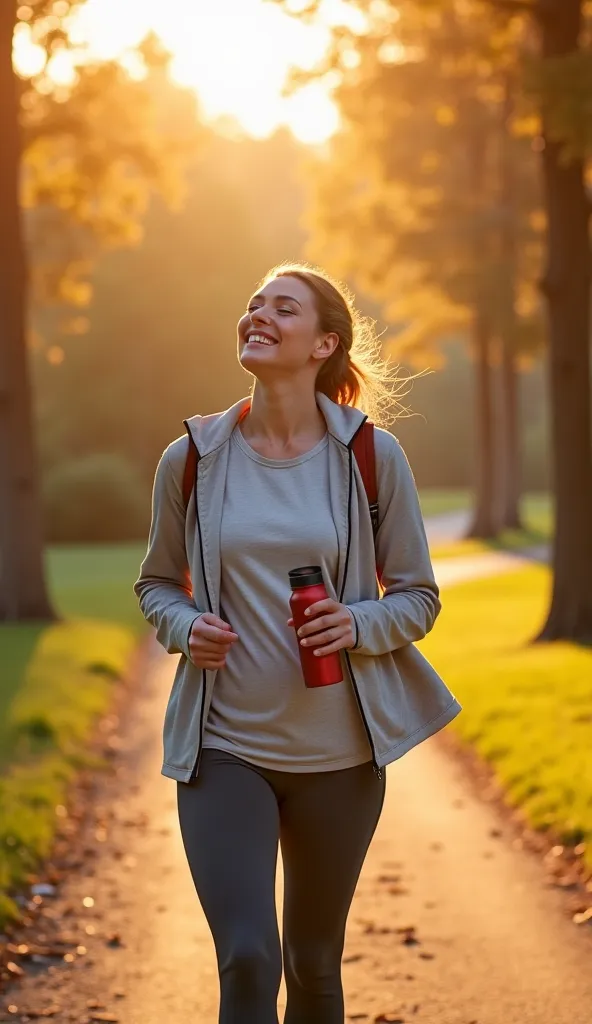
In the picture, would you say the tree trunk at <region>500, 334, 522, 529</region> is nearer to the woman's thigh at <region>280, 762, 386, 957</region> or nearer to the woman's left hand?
the woman's thigh at <region>280, 762, 386, 957</region>

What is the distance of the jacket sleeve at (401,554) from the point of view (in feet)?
12.1

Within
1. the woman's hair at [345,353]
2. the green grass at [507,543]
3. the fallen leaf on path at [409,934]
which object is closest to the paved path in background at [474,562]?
the green grass at [507,543]

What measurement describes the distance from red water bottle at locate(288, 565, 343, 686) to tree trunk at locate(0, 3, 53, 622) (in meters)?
15.3

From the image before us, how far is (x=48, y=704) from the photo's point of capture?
38.5 feet

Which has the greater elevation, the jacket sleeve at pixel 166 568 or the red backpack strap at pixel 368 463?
the red backpack strap at pixel 368 463

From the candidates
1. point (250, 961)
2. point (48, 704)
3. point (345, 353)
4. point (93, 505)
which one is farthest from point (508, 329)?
point (250, 961)

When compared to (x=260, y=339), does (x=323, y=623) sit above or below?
below

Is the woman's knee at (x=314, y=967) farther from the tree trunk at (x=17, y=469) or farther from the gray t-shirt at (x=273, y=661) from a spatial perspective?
the tree trunk at (x=17, y=469)

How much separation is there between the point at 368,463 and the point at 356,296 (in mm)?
19310

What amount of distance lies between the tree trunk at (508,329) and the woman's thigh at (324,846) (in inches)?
835

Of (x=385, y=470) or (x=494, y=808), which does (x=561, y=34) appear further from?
(x=385, y=470)

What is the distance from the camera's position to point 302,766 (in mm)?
3557

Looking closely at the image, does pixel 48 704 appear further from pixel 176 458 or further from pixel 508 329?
pixel 508 329

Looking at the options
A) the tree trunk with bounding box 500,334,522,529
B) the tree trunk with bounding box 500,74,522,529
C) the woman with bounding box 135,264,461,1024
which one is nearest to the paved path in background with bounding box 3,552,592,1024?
the woman with bounding box 135,264,461,1024
